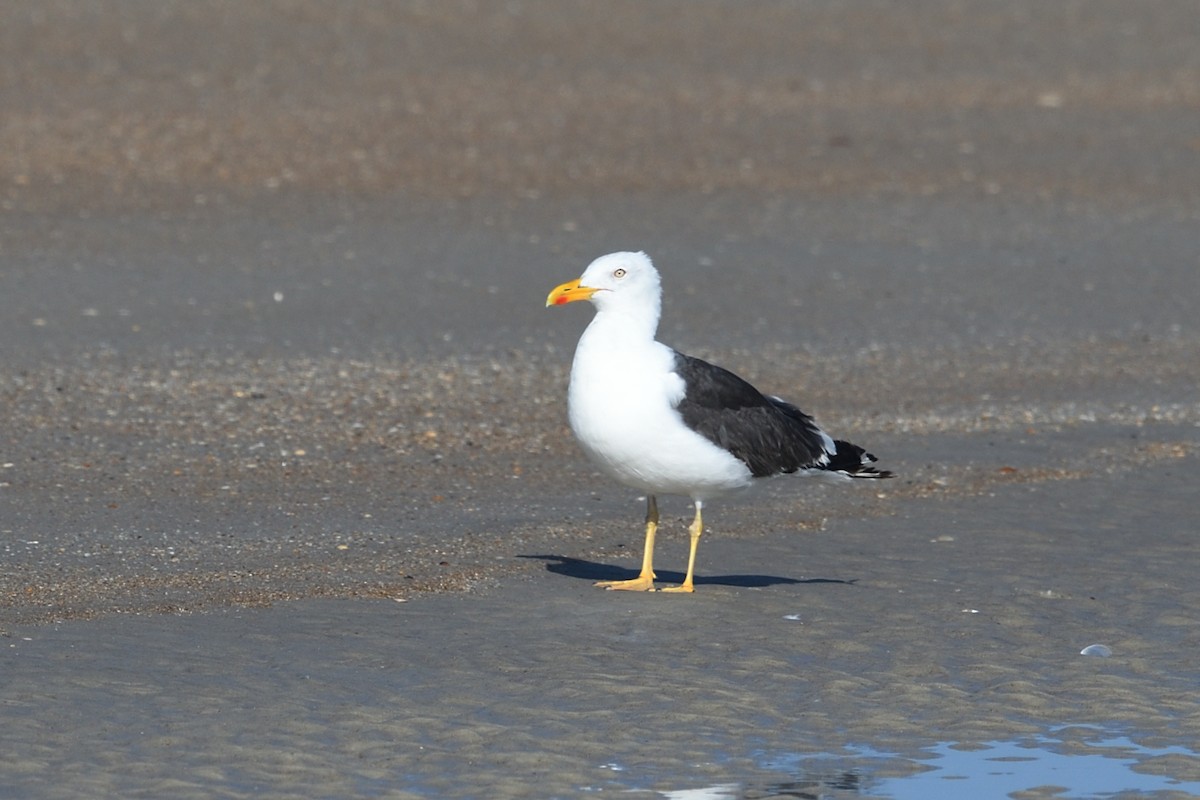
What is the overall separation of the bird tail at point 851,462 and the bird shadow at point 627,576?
0.51 metres

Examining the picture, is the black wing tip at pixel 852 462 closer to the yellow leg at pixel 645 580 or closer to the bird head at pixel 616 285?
the yellow leg at pixel 645 580

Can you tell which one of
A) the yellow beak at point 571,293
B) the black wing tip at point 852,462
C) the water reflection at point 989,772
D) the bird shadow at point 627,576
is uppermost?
the yellow beak at point 571,293

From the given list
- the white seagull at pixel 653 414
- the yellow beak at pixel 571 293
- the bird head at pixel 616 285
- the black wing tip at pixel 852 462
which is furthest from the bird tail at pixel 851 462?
the yellow beak at pixel 571 293

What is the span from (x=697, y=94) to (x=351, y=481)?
1221 cm

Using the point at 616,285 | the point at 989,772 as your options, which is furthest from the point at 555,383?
the point at 989,772

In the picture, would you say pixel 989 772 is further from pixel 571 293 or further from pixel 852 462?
pixel 571 293

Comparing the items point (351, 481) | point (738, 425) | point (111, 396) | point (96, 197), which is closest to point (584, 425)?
point (738, 425)

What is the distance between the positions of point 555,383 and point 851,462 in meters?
4.08

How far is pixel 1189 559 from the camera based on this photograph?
1014 cm

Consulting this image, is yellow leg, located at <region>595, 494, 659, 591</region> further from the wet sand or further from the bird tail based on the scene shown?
the bird tail

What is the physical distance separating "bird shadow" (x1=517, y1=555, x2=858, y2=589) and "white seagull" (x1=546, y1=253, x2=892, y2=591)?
0.91 ft

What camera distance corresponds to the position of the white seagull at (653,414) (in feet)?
28.9

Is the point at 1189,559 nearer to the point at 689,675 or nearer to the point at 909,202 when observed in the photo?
the point at 689,675

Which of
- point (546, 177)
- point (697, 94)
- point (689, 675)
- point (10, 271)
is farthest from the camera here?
point (697, 94)
